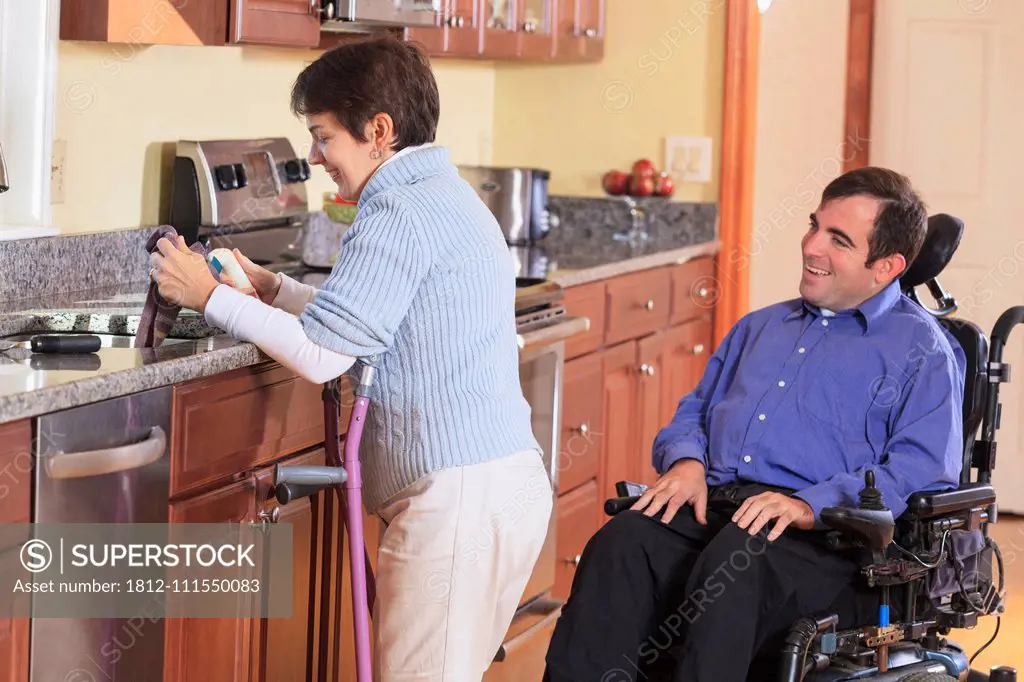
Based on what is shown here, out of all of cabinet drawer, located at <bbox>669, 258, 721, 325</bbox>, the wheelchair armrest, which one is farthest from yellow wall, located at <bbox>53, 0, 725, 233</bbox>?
the wheelchair armrest

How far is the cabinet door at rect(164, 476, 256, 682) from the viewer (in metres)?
2.04

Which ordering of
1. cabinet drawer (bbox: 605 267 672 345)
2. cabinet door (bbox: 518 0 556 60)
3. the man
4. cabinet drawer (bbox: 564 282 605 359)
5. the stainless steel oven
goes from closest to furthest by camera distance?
the man → the stainless steel oven → cabinet drawer (bbox: 564 282 605 359) → cabinet drawer (bbox: 605 267 672 345) → cabinet door (bbox: 518 0 556 60)

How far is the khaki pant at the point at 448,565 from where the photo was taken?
1.87m

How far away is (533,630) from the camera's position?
3.31 metres

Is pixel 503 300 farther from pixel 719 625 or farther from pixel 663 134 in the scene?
pixel 663 134

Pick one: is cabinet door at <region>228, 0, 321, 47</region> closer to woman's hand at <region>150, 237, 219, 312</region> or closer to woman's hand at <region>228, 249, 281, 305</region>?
woman's hand at <region>228, 249, 281, 305</region>

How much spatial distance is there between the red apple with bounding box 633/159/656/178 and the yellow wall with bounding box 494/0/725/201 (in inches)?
4.3

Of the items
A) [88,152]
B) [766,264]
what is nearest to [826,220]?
[88,152]

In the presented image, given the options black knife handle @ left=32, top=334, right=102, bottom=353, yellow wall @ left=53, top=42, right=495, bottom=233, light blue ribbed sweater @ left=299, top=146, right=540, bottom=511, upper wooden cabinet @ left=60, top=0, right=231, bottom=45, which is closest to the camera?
light blue ribbed sweater @ left=299, top=146, right=540, bottom=511

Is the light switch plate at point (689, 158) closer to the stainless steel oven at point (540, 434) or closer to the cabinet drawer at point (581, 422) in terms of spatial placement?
the cabinet drawer at point (581, 422)

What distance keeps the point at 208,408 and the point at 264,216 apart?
1104 mm

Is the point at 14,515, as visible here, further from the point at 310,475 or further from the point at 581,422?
the point at 581,422

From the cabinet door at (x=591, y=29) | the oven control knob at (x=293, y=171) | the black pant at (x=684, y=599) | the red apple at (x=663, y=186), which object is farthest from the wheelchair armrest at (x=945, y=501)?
the cabinet door at (x=591, y=29)

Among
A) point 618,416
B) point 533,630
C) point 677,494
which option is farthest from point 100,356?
point 618,416
